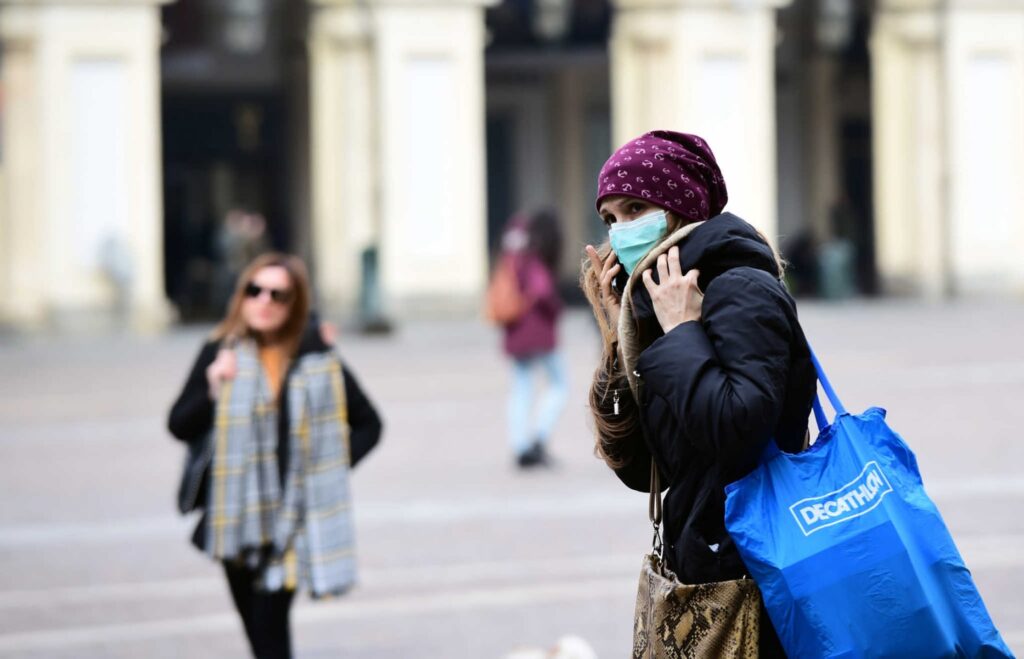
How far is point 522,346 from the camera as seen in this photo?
1203cm

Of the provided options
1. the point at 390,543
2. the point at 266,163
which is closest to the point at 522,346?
the point at 390,543

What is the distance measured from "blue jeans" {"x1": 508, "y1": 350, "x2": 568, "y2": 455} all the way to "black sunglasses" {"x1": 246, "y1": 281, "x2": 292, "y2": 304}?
5.91m

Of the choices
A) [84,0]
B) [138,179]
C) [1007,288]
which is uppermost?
[84,0]

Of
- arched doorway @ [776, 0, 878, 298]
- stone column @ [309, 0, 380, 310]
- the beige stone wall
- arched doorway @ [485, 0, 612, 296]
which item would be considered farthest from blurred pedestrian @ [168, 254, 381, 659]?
arched doorway @ [776, 0, 878, 298]

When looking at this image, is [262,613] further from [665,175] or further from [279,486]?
[665,175]

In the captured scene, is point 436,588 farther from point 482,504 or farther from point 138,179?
point 138,179

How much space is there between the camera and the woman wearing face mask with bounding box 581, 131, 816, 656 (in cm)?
298

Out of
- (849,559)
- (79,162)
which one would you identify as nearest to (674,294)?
(849,559)

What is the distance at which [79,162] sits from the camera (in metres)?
23.9

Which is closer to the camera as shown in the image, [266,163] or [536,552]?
[536,552]

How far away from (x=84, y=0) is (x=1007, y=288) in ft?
46.2

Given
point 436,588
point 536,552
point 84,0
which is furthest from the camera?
point 84,0

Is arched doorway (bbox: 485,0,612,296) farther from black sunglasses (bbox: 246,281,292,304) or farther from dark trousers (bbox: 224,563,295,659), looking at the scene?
dark trousers (bbox: 224,563,295,659)

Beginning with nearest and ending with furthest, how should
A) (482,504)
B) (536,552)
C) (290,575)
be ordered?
1. (290,575)
2. (536,552)
3. (482,504)
